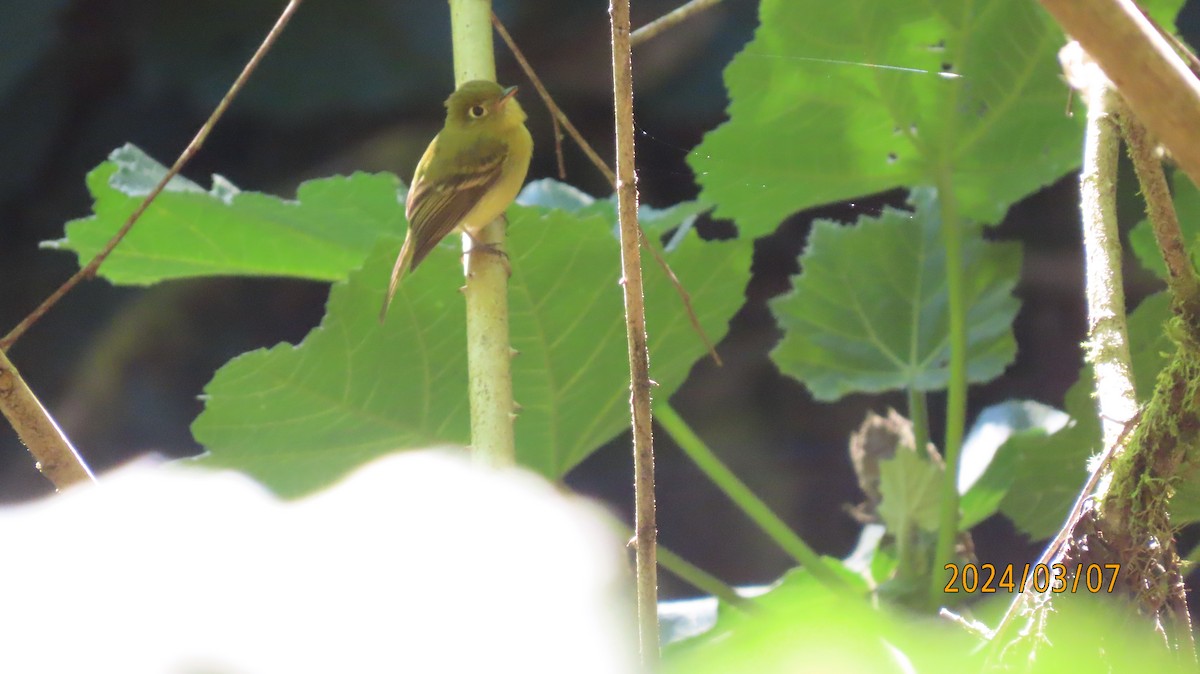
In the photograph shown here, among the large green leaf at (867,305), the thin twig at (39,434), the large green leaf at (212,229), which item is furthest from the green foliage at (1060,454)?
the thin twig at (39,434)

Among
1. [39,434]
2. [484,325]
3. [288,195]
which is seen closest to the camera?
[39,434]

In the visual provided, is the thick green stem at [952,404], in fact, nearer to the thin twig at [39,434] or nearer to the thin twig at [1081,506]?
the thin twig at [1081,506]

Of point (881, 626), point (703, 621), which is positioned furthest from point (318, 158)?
point (881, 626)

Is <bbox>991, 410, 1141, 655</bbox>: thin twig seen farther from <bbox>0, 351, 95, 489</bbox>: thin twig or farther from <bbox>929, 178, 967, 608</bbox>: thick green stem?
<bbox>0, 351, 95, 489</bbox>: thin twig

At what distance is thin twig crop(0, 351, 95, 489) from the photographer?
514 millimetres

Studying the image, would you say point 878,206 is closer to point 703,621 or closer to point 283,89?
point 703,621

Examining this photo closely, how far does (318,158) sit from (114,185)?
1.19 meters

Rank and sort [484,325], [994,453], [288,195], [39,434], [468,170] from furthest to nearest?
1. [288,195]
2. [468,170]
3. [994,453]
4. [484,325]
5. [39,434]

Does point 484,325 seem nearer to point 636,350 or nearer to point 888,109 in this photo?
point 636,350

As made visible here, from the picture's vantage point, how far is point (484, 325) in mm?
771

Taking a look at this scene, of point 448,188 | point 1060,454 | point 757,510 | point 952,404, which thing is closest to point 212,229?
point 448,188

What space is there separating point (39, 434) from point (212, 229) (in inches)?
26.4

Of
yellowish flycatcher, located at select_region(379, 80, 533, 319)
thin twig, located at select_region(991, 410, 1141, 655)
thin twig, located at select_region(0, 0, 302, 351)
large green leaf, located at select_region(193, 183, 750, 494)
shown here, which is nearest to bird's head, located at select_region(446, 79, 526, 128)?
yellowish flycatcher, located at select_region(379, 80, 533, 319)

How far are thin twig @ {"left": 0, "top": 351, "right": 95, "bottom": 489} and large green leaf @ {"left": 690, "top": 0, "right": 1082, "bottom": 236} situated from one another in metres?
0.61
